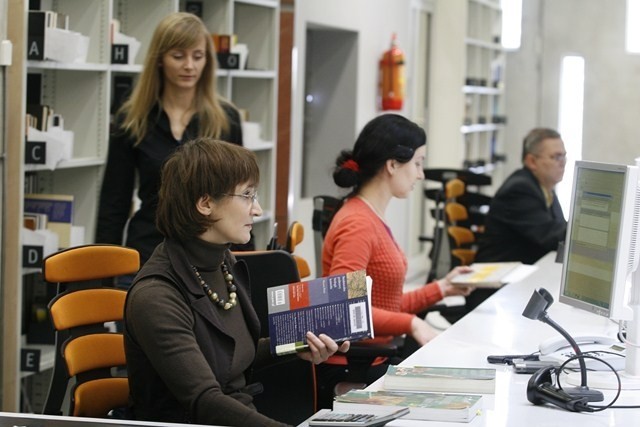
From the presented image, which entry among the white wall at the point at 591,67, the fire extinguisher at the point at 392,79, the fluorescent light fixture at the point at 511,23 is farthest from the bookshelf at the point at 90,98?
the fluorescent light fixture at the point at 511,23

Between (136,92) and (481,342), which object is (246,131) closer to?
(136,92)

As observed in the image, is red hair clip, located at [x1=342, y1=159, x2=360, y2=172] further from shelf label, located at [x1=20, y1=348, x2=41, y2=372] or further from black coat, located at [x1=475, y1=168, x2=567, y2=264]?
black coat, located at [x1=475, y1=168, x2=567, y2=264]

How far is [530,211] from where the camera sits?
5500 millimetres

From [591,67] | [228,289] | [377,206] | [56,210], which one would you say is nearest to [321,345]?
[228,289]

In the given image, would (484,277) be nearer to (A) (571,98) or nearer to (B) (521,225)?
(B) (521,225)

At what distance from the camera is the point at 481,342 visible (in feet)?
10.4

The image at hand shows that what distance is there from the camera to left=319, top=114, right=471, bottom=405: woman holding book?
3355 millimetres

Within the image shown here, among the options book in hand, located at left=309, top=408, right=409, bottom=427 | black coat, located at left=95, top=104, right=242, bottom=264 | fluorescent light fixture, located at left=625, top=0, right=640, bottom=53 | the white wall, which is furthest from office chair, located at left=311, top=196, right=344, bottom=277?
fluorescent light fixture, located at left=625, top=0, right=640, bottom=53

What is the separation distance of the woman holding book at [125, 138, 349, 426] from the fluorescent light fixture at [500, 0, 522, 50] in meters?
8.23

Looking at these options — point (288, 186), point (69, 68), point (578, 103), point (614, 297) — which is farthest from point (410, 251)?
point (614, 297)

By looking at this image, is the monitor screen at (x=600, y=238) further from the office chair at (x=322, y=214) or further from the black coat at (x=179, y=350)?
the office chair at (x=322, y=214)

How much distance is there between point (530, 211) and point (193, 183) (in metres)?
3.37

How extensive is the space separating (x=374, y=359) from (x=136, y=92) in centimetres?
130

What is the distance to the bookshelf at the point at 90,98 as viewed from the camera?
377cm
